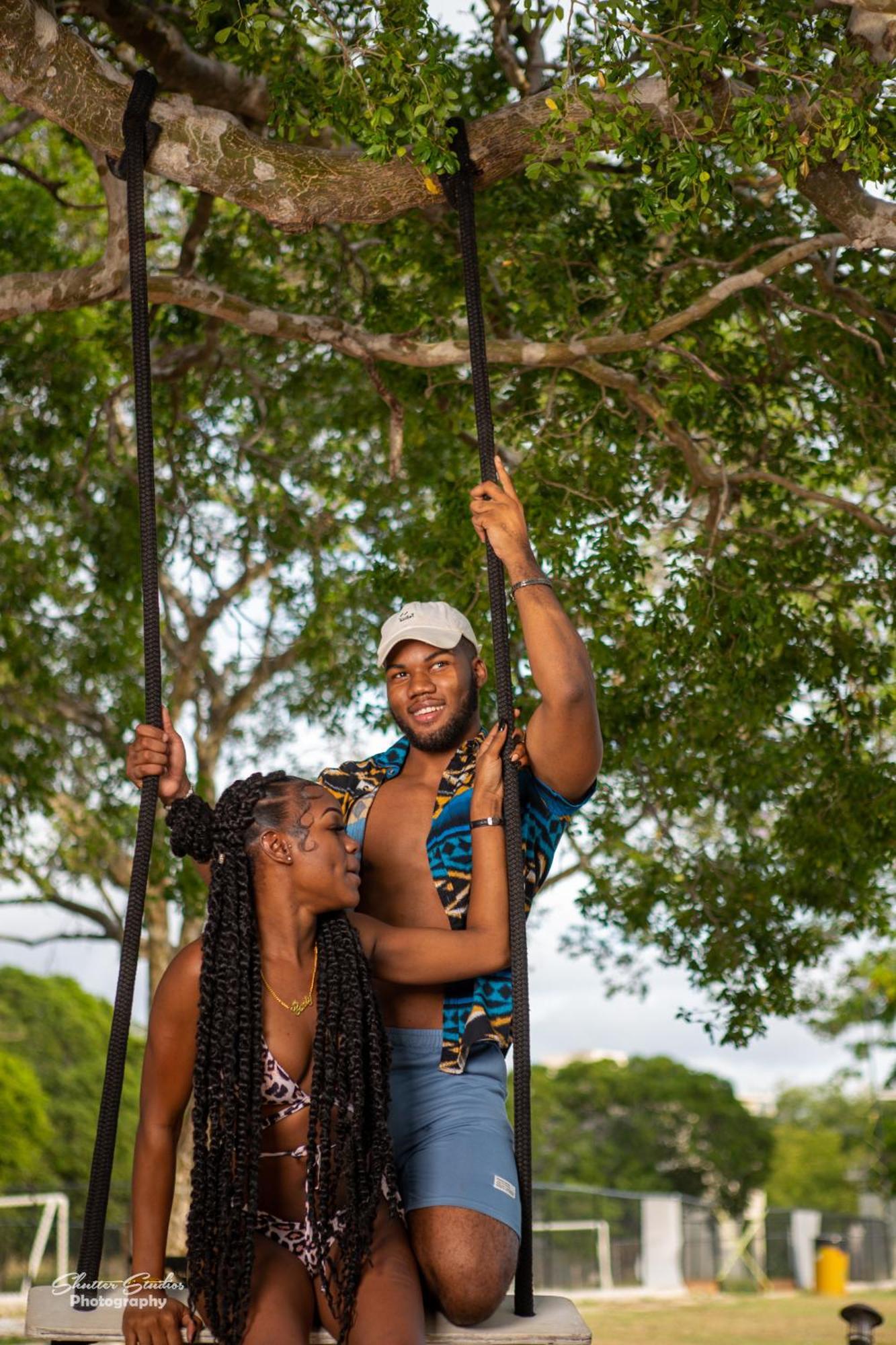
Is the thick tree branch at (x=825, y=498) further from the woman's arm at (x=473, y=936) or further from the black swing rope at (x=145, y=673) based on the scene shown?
the woman's arm at (x=473, y=936)

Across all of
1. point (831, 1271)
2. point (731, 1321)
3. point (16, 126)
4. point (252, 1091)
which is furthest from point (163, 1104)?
point (831, 1271)

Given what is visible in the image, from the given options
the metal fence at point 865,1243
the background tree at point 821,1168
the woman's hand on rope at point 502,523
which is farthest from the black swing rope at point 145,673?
the background tree at point 821,1168

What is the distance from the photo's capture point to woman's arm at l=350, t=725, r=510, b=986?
3.06 m

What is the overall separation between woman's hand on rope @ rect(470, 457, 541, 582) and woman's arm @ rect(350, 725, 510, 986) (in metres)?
0.39

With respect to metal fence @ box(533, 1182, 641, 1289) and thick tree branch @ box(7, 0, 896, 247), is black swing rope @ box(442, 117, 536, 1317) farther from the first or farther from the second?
metal fence @ box(533, 1182, 641, 1289)

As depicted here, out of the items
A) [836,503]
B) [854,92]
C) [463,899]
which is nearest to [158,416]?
[836,503]

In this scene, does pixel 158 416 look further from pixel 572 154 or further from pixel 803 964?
pixel 572 154

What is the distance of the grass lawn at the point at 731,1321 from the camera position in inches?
493

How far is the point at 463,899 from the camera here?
10.8 ft

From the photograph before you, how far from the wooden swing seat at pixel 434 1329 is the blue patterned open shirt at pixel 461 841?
499mm

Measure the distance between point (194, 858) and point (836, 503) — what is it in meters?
3.75

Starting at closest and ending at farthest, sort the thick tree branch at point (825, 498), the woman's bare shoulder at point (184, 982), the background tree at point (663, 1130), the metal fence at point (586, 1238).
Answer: the woman's bare shoulder at point (184, 982), the thick tree branch at point (825, 498), the metal fence at point (586, 1238), the background tree at point (663, 1130)

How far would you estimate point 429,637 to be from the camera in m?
3.44

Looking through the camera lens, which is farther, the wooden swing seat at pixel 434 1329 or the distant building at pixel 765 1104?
the distant building at pixel 765 1104
